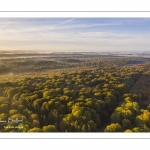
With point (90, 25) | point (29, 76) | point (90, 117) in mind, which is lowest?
point (90, 117)

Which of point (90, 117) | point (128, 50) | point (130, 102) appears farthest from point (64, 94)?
point (128, 50)

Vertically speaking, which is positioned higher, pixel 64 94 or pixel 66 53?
pixel 66 53

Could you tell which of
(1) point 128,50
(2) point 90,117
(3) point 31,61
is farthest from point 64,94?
(1) point 128,50
